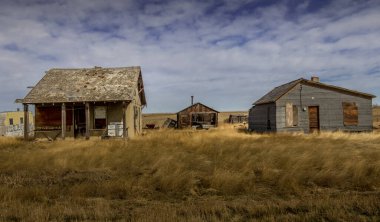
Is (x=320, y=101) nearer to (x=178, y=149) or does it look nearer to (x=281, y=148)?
(x=281, y=148)

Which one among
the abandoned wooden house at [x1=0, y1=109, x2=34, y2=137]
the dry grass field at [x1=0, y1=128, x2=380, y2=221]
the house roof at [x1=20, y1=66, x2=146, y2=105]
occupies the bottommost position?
the dry grass field at [x1=0, y1=128, x2=380, y2=221]

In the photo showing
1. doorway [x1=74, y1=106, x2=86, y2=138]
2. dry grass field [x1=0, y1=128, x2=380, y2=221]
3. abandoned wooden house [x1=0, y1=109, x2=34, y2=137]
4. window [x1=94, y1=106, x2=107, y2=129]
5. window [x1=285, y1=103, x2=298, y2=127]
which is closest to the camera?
dry grass field [x1=0, y1=128, x2=380, y2=221]

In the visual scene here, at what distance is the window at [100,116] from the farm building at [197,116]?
1555 cm

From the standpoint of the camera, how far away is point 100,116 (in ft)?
71.6

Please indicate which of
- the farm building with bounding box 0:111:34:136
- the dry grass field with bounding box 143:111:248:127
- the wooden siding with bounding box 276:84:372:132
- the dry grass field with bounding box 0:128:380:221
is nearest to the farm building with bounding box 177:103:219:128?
the dry grass field with bounding box 143:111:248:127

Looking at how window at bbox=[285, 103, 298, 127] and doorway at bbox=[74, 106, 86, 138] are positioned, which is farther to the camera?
window at bbox=[285, 103, 298, 127]

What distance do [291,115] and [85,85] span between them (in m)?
13.5

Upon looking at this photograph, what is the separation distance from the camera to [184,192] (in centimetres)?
812

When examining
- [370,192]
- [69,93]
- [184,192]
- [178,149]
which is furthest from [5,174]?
[69,93]

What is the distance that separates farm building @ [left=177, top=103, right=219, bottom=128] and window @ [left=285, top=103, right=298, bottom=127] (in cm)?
1395

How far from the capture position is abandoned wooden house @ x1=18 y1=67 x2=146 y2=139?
67.3 ft

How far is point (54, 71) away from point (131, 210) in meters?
19.8

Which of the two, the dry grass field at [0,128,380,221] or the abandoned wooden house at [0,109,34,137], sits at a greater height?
the abandoned wooden house at [0,109,34,137]

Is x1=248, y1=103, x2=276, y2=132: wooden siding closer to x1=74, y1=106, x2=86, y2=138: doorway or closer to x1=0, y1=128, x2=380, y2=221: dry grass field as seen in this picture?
x1=0, y1=128, x2=380, y2=221: dry grass field
